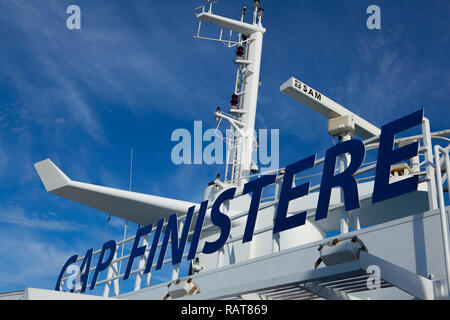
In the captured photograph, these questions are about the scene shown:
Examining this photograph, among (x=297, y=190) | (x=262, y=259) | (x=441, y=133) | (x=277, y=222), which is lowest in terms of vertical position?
(x=262, y=259)

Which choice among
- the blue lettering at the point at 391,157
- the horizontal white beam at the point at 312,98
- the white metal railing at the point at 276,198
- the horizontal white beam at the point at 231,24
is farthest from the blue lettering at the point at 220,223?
the horizontal white beam at the point at 231,24

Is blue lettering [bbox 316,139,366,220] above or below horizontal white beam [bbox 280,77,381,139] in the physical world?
below

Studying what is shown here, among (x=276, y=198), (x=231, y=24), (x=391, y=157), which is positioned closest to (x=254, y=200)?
(x=276, y=198)

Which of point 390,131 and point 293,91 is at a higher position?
point 293,91

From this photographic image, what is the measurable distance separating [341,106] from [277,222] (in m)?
4.58

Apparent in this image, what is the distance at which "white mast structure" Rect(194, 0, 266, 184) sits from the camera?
21314 mm

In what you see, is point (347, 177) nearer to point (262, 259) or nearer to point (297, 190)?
point (297, 190)

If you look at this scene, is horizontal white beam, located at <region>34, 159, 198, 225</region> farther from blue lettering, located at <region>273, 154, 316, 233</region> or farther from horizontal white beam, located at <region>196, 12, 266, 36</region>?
horizontal white beam, located at <region>196, 12, 266, 36</region>

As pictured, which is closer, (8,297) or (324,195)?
(8,297)

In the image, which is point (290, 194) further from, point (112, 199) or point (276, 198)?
point (112, 199)

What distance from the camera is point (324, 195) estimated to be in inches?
415

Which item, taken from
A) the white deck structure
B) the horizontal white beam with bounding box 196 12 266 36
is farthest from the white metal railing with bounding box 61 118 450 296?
the horizontal white beam with bounding box 196 12 266 36

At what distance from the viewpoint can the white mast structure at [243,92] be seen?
69.9 feet
